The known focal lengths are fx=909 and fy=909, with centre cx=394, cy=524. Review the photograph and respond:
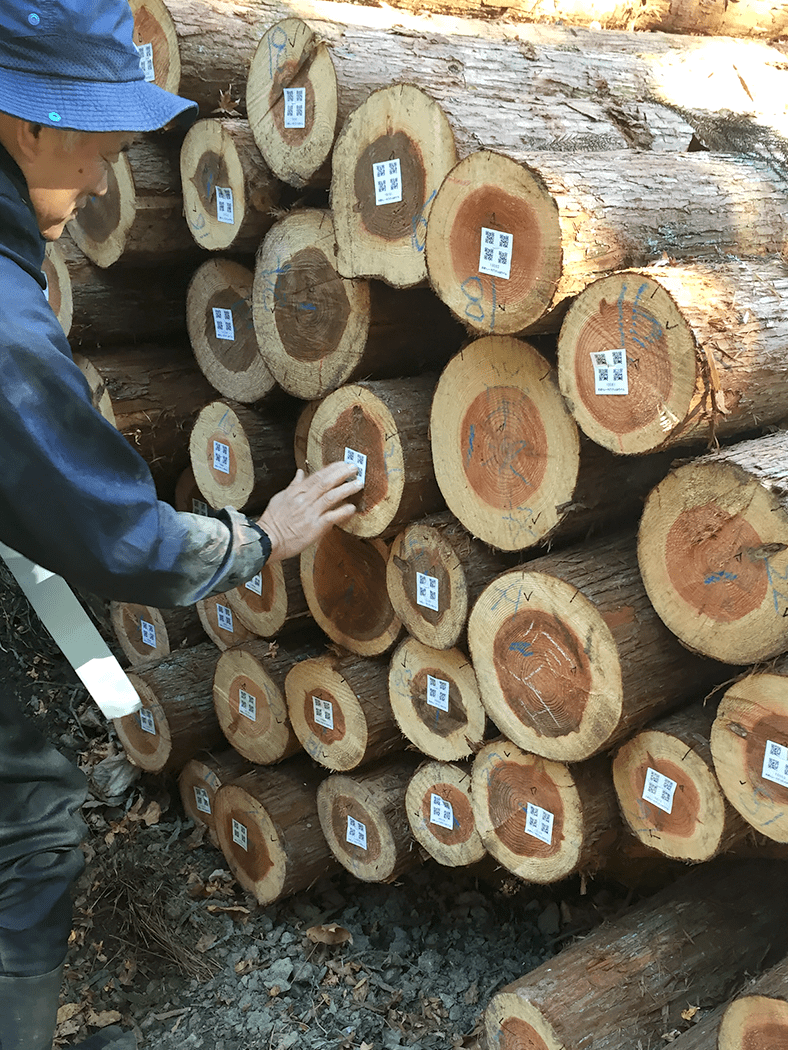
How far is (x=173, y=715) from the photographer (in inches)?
145

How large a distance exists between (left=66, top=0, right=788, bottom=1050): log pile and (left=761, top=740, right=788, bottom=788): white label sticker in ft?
0.05

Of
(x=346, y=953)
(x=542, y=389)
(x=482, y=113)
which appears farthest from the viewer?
(x=346, y=953)

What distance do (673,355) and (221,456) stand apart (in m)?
1.86

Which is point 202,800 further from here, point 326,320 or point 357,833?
point 326,320

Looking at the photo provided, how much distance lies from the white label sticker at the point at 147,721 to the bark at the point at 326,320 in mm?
1628

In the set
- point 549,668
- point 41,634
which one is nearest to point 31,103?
point 549,668

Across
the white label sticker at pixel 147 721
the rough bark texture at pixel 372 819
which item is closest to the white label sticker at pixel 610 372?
the rough bark texture at pixel 372 819

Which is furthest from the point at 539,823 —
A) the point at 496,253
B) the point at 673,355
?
the point at 496,253

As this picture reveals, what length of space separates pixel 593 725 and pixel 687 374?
905mm

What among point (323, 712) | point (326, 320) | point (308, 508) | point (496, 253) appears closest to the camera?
point (496, 253)

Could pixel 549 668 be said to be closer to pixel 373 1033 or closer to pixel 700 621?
pixel 700 621

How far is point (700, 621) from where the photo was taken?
2014mm

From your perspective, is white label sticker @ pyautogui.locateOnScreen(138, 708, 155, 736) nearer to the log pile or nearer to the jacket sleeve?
the log pile

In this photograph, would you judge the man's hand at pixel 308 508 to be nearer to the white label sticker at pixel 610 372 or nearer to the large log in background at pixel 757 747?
the white label sticker at pixel 610 372
